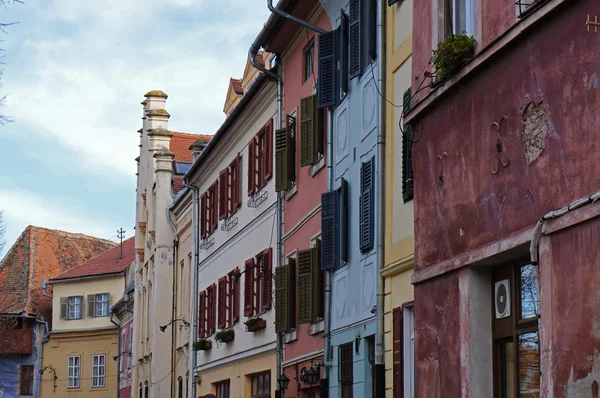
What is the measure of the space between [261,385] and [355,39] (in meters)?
10.8

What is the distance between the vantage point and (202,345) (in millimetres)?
33406

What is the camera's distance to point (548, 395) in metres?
9.77

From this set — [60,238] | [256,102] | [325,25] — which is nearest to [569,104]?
[325,25]

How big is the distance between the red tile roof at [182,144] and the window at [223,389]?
16.5 m

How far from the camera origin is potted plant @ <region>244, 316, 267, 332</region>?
26516 mm

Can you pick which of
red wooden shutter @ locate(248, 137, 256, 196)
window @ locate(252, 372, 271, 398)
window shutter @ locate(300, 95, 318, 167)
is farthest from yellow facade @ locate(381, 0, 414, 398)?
red wooden shutter @ locate(248, 137, 256, 196)

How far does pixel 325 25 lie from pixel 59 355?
45980 millimetres

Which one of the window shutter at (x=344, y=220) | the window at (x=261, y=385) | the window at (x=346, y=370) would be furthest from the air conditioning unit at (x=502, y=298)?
the window at (x=261, y=385)

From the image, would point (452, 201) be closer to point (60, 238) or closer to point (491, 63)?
point (491, 63)

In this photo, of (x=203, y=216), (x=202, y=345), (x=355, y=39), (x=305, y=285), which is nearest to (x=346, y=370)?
(x=305, y=285)

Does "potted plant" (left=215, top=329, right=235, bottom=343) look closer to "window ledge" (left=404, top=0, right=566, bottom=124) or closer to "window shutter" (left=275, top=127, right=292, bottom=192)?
"window shutter" (left=275, top=127, right=292, bottom=192)

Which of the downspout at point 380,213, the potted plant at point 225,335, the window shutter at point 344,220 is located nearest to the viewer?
the downspout at point 380,213

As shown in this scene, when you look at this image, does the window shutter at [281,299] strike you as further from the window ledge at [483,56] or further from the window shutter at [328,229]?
the window ledge at [483,56]

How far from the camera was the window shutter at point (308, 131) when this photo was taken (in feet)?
72.7
